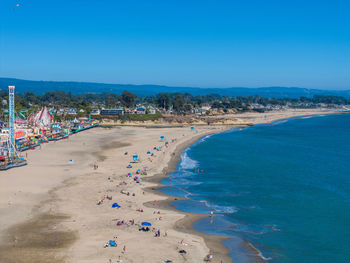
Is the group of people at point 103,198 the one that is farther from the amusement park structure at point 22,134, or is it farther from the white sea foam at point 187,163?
the amusement park structure at point 22,134

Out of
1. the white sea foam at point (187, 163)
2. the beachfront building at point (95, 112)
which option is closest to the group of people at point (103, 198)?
the white sea foam at point (187, 163)

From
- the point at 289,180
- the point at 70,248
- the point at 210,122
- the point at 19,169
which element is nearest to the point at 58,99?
the point at 210,122

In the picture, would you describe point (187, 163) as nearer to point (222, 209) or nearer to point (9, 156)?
point (222, 209)

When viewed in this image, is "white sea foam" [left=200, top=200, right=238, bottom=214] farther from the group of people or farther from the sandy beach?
the group of people

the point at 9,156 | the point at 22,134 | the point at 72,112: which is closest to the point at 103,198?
the point at 9,156

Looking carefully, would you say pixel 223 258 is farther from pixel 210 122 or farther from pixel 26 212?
pixel 210 122
